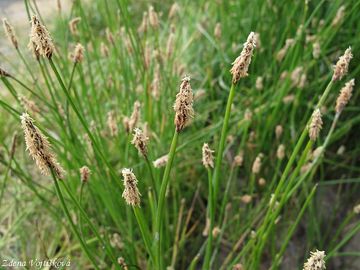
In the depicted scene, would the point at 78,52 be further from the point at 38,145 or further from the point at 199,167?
the point at 199,167

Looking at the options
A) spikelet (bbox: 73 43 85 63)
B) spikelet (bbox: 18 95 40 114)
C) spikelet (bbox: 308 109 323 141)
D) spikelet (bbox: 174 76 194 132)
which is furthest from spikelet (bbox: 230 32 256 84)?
spikelet (bbox: 18 95 40 114)

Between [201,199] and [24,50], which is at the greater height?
[24,50]

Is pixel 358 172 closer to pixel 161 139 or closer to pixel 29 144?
pixel 161 139

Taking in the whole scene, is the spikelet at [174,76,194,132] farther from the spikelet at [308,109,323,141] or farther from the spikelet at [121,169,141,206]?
the spikelet at [308,109,323,141]

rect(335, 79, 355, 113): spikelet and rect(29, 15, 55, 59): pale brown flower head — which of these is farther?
rect(335, 79, 355, 113): spikelet

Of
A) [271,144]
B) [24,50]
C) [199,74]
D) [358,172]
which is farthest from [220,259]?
[24,50]

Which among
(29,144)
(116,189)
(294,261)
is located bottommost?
(29,144)

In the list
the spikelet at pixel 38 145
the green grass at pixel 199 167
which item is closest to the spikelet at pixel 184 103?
the spikelet at pixel 38 145

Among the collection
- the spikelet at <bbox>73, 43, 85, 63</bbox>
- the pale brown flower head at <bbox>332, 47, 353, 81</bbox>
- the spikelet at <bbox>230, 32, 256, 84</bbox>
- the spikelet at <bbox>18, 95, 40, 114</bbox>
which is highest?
the spikelet at <bbox>73, 43, 85, 63</bbox>
